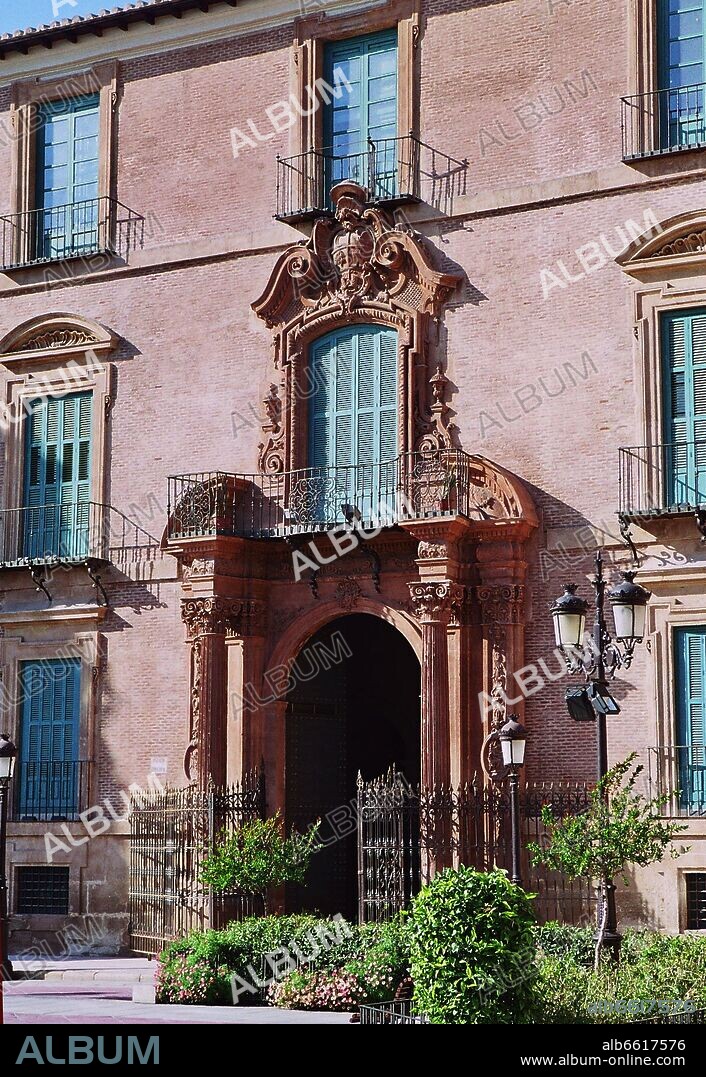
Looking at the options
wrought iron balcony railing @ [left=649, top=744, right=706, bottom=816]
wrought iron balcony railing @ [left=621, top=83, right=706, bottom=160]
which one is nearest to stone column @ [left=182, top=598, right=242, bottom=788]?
wrought iron balcony railing @ [left=649, top=744, right=706, bottom=816]

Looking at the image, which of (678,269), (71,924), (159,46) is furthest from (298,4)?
(71,924)

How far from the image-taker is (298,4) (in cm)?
2630

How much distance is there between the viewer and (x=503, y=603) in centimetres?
2312

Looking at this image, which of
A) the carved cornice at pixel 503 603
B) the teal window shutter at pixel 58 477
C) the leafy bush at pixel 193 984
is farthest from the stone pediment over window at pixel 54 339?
the leafy bush at pixel 193 984

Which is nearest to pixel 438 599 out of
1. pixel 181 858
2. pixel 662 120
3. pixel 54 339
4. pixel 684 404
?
pixel 684 404

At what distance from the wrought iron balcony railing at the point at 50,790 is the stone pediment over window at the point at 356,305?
18.8 feet

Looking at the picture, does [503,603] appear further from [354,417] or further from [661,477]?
[354,417]

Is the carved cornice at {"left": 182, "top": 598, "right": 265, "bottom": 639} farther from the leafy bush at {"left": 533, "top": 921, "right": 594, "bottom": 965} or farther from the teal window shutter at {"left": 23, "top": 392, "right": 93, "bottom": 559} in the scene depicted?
the leafy bush at {"left": 533, "top": 921, "right": 594, "bottom": 965}

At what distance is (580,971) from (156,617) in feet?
38.3

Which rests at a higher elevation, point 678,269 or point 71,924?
point 678,269

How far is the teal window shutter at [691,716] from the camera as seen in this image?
71.1ft

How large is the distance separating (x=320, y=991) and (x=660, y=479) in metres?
8.15
